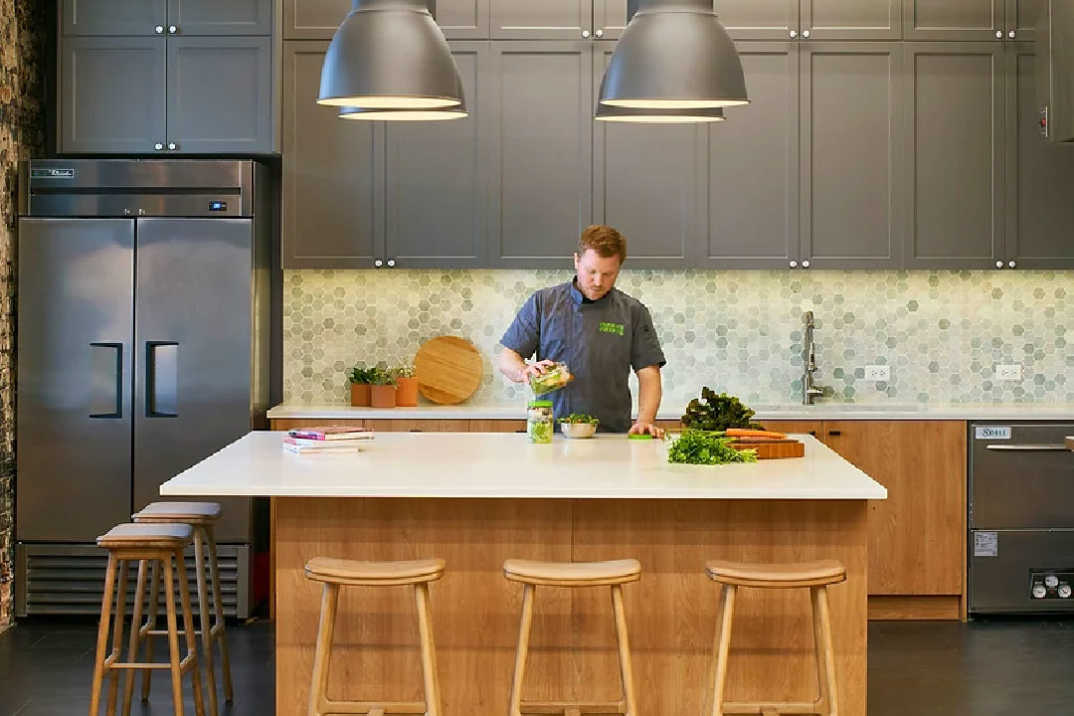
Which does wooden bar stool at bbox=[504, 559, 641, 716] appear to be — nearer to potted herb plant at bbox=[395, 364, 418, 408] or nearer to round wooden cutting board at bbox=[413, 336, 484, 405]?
potted herb plant at bbox=[395, 364, 418, 408]

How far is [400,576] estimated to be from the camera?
13.3 ft

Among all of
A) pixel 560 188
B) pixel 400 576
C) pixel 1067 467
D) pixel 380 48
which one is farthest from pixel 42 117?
pixel 1067 467

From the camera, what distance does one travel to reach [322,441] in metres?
4.81

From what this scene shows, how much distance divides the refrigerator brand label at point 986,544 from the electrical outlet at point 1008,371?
1.00 metres

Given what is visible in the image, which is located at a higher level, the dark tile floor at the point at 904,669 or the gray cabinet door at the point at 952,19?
the gray cabinet door at the point at 952,19

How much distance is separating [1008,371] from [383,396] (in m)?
3.11

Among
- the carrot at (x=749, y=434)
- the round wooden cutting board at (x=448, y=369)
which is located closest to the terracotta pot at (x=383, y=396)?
the round wooden cutting board at (x=448, y=369)

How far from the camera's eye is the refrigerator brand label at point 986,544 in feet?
21.8

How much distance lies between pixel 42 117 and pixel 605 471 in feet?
13.2

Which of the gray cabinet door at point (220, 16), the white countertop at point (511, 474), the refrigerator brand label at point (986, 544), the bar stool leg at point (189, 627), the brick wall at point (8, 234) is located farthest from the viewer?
the gray cabinet door at point (220, 16)

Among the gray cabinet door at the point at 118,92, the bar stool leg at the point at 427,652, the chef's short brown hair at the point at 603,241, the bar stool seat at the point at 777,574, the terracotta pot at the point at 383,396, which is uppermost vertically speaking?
the gray cabinet door at the point at 118,92

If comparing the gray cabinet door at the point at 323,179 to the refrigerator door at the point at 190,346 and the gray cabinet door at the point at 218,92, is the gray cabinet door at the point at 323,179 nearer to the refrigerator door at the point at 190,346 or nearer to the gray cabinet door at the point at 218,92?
the gray cabinet door at the point at 218,92

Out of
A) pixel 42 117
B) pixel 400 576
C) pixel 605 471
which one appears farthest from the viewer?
pixel 42 117

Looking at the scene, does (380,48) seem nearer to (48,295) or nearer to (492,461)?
(492,461)
